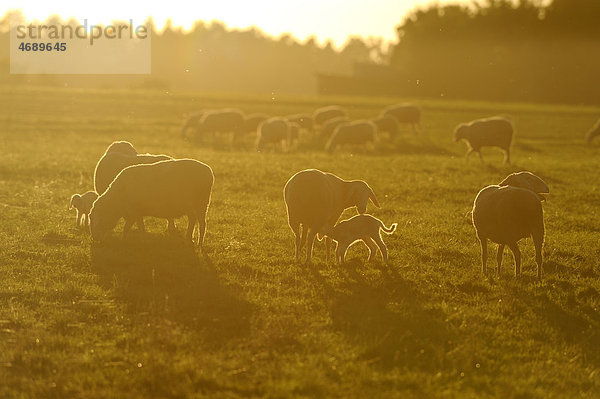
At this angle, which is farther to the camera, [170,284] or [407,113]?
[407,113]

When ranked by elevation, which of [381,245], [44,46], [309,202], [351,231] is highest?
[44,46]

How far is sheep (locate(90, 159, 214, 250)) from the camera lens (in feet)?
37.6

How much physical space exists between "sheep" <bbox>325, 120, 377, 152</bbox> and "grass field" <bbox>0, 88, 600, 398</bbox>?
12549 mm

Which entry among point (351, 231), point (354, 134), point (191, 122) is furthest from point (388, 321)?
point (191, 122)

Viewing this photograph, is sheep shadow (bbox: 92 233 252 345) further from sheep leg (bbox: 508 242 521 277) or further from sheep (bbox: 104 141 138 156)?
sheep leg (bbox: 508 242 521 277)

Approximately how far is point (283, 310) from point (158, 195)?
3.66 meters

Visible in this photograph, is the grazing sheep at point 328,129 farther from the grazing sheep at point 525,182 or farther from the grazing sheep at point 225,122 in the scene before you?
the grazing sheep at point 525,182

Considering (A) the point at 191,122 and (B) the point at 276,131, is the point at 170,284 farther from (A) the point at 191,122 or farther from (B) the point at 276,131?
(A) the point at 191,122

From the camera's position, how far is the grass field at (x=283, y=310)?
6.80 metres

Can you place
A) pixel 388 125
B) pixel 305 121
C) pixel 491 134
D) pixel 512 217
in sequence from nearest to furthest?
pixel 512 217, pixel 491 134, pixel 388 125, pixel 305 121

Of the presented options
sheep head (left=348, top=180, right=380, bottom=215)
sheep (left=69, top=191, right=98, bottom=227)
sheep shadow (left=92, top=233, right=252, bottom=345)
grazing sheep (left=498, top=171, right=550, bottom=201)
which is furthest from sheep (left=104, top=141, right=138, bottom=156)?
grazing sheep (left=498, top=171, right=550, bottom=201)

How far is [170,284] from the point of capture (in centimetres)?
964

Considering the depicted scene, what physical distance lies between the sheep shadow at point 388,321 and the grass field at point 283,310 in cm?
3

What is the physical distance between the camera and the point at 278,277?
1012 cm
